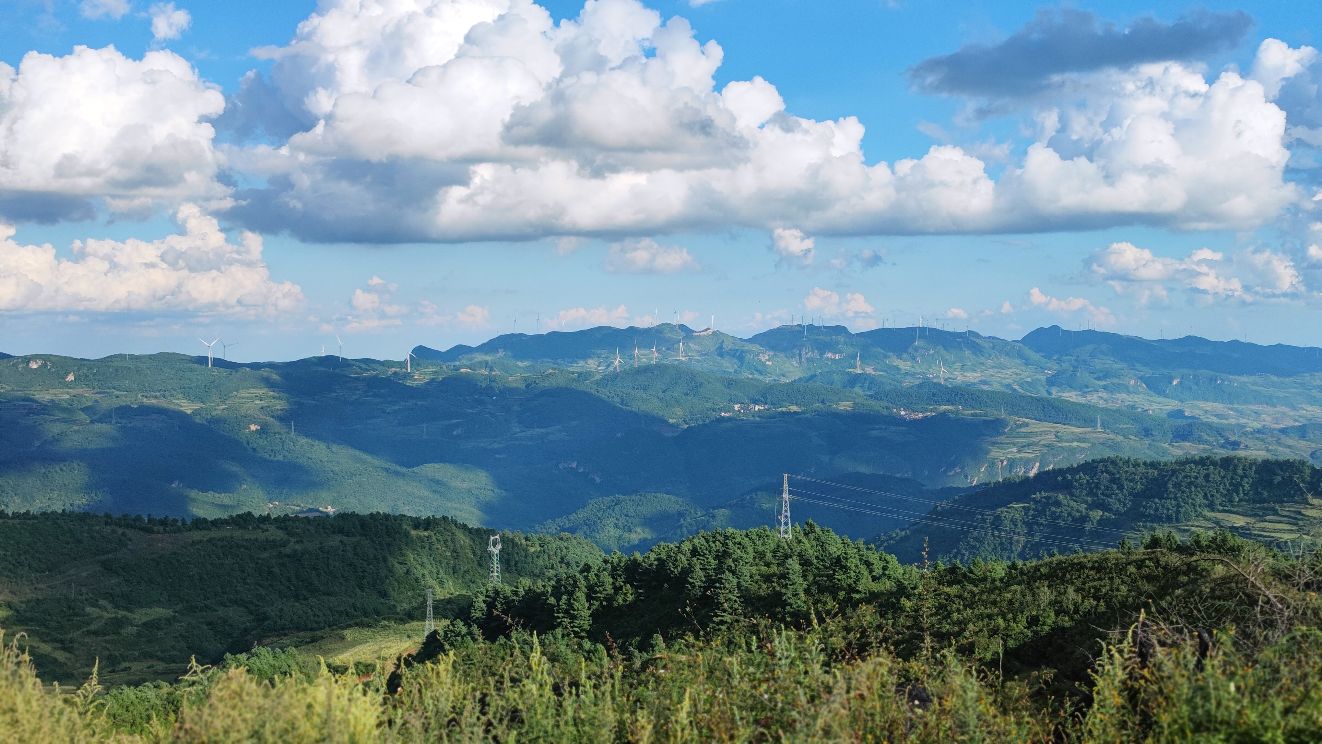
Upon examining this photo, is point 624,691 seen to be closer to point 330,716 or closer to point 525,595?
point 330,716

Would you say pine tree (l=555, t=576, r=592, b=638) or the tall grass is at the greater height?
the tall grass

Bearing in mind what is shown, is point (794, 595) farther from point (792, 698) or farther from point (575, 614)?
point (792, 698)

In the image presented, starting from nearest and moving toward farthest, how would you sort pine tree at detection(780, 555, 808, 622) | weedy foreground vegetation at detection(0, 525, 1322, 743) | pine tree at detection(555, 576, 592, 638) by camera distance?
weedy foreground vegetation at detection(0, 525, 1322, 743) → pine tree at detection(780, 555, 808, 622) → pine tree at detection(555, 576, 592, 638)

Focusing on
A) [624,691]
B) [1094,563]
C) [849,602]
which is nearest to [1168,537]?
[1094,563]

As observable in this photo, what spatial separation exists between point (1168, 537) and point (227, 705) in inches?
2596

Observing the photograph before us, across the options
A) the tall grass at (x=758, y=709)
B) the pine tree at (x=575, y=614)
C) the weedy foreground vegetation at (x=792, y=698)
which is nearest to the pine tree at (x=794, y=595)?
the pine tree at (x=575, y=614)

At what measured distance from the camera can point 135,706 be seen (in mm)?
71062

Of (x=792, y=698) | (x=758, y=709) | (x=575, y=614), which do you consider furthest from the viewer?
(x=575, y=614)

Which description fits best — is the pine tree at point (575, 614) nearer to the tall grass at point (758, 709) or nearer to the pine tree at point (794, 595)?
the pine tree at point (794, 595)

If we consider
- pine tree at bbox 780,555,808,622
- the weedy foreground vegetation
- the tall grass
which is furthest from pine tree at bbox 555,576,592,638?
the tall grass

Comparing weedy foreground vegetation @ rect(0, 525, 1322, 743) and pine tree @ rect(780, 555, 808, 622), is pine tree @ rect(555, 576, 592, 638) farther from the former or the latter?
weedy foreground vegetation @ rect(0, 525, 1322, 743)

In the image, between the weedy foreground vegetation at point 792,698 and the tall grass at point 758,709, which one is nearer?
the tall grass at point 758,709

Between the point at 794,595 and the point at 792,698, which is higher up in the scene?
the point at 792,698

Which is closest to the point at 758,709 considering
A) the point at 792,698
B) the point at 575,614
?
the point at 792,698
